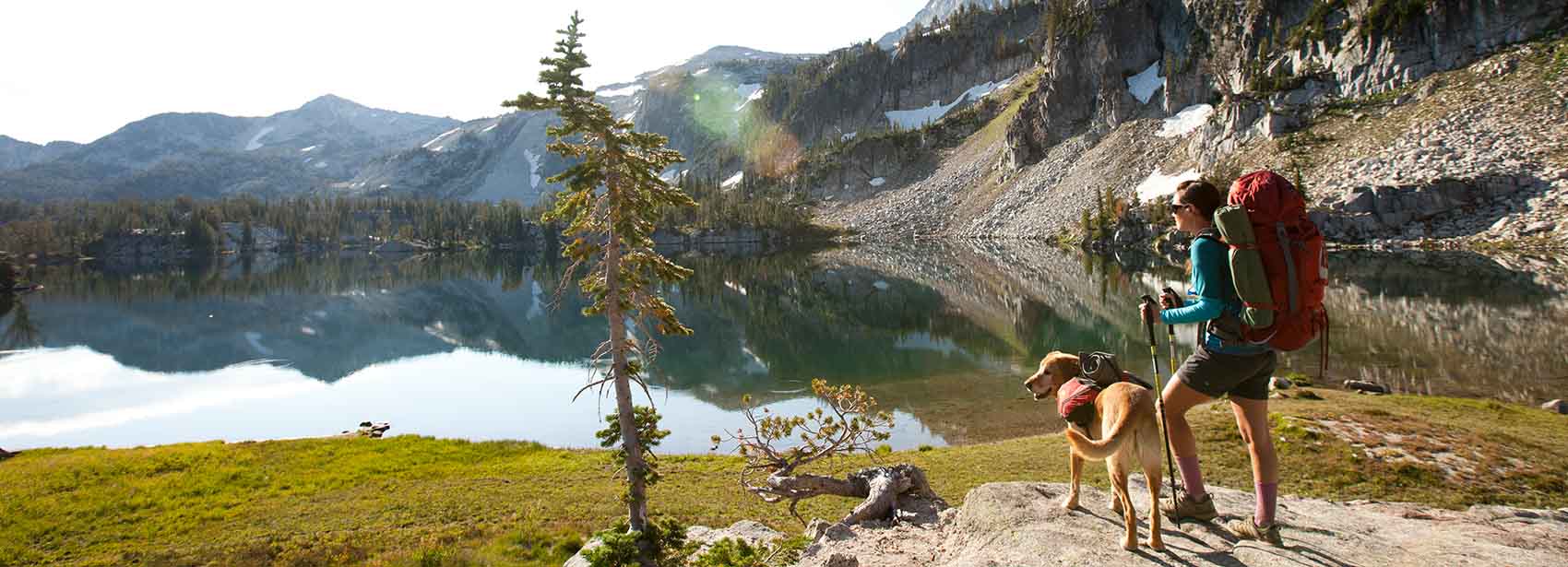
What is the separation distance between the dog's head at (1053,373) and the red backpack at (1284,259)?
2014 mm

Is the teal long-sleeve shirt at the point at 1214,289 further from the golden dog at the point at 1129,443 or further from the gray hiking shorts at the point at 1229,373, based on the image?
the golden dog at the point at 1129,443

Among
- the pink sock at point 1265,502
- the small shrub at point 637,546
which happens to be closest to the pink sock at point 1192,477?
the pink sock at point 1265,502

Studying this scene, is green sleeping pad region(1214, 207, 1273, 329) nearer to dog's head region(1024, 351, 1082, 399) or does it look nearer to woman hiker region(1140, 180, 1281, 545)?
woman hiker region(1140, 180, 1281, 545)

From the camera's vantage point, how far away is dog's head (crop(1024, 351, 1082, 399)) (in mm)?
7820

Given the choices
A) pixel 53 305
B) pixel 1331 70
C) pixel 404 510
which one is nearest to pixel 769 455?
pixel 404 510

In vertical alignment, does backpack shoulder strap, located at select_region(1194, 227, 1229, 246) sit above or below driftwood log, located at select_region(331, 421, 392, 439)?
above

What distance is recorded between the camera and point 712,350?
1881 inches

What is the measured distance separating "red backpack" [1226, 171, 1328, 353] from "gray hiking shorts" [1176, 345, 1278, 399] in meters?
0.26

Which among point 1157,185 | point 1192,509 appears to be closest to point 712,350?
point 1192,509

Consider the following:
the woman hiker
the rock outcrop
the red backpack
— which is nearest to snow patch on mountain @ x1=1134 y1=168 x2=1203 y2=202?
the rock outcrop

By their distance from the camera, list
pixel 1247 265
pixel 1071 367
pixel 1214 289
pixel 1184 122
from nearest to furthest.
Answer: pixel 1247 265
pixel 1214 289
pixel 1071 367
pixel 1184 122

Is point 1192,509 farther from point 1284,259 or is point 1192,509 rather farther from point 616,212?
point 616,212

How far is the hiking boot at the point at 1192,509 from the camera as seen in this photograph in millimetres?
6863

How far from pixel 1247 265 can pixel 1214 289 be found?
409 mm
